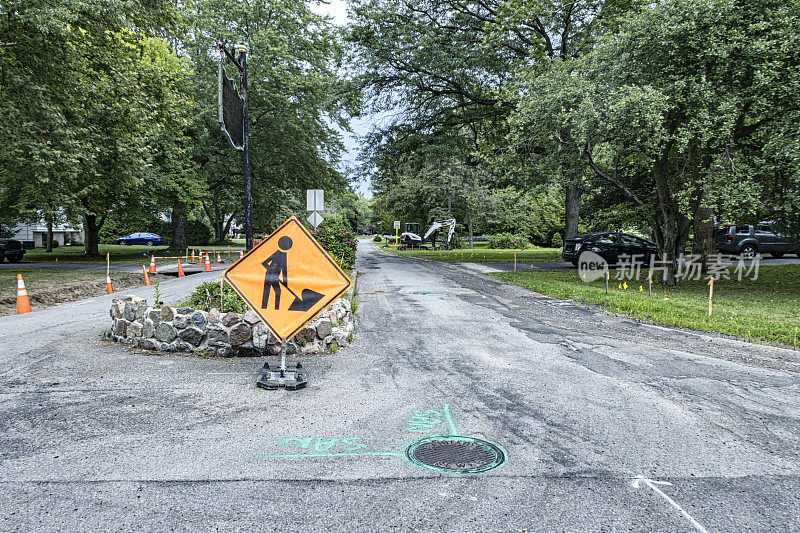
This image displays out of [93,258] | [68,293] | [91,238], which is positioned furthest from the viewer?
[91,238]

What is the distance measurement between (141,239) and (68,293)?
41741 millimetres

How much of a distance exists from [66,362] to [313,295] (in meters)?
3.37

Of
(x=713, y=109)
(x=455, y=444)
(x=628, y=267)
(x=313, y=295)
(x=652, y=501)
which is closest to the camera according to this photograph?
(x=652, y=501)

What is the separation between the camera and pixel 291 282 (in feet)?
17.4

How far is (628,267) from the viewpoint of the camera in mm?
19172

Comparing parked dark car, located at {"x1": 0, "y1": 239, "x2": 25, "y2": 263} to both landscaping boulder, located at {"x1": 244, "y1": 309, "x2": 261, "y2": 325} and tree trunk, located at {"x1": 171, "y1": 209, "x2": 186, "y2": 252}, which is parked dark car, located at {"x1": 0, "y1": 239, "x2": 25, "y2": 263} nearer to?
tree trunk, located at {"x1": 171, "y1": 209, "x2": 186, "y2": 252}

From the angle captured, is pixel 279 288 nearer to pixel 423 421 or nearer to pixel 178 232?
pixel 423 421

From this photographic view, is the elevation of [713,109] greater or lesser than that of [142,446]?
greater

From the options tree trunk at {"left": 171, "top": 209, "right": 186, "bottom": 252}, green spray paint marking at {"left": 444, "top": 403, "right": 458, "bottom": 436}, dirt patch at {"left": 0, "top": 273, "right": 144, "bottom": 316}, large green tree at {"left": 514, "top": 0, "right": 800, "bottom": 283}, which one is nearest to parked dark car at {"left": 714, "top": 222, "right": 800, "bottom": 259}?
large green tree at {"left": 514, "top": 0, "right": 800, "bottom": 283}

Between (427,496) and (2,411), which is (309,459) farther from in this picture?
(2,411)

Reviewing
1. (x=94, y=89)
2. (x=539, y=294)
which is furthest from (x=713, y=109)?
→ (x=94, y=89)

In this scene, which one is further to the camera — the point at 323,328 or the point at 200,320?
the point at 323,328

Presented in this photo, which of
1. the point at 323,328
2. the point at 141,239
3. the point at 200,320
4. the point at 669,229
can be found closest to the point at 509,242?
the point at 669,229

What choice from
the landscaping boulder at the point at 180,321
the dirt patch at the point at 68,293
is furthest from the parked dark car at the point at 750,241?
the dirt patch at the point at 68,293
